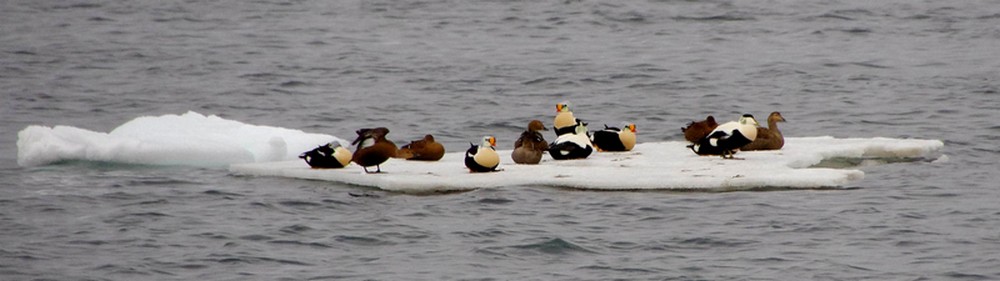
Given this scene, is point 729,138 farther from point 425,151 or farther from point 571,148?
point 425,151

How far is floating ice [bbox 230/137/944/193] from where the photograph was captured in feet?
56.9

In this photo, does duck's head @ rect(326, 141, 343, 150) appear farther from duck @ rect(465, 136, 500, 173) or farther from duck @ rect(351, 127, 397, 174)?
duck @ rect(465, 136, 500, 173)

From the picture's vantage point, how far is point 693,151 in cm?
1956

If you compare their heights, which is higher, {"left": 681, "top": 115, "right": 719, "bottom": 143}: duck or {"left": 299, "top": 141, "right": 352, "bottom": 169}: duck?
{"left": 681, "top": 115, "right": 719, "bottom": 143}: duck

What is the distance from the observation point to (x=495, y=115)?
91.6ft

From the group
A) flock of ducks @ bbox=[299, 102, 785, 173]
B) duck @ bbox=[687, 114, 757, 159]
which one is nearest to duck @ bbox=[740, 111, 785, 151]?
flock of ducks @ bbox=[299, 102, 785, 173]

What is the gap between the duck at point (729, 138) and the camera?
18828mm

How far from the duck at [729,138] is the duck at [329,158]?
12.7 ft

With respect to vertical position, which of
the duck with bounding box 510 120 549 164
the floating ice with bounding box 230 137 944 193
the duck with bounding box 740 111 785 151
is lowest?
the floating ice with bounding box 230 137 944 193

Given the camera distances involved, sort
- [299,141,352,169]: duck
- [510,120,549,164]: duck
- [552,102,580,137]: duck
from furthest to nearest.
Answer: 1. [552,102,580,137]: duck
2. [510,120,549,164]: duck
3. [299,141,352,169]: duck

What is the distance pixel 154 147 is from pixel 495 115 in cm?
897

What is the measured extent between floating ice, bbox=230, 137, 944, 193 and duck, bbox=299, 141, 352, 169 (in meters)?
0.09

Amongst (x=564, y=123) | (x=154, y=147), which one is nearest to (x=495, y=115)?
(x=564, y=123)

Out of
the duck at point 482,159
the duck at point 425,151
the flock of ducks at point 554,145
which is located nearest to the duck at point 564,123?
the flock of ducks at point 554,145
